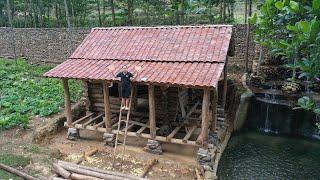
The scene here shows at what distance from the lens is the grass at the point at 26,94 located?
14.3 meters

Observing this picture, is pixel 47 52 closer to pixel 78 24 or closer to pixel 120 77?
pixel 78 24

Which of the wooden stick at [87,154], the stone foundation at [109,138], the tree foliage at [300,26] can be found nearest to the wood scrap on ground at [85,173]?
the wooden stick at [87,154]

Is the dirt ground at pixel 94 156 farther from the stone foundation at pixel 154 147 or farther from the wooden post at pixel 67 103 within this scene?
the wooden post at pixel 67 103

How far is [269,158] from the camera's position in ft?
41.6

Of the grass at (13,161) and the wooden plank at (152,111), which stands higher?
the wooden plank at (152,111)

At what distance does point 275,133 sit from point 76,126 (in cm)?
943

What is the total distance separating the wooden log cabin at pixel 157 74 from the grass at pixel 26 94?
7.73 feet

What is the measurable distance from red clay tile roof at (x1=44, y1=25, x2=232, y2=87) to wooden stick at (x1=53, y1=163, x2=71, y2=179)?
11.0 feet

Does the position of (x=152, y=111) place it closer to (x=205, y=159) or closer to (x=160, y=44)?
(x=205, y=159)

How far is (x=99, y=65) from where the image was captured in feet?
41.3

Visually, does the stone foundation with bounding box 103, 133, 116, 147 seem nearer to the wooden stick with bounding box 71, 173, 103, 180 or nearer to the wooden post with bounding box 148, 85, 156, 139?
the wooden post with bounding box 148, 85, 156, 139

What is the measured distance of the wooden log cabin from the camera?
10992 millimetres

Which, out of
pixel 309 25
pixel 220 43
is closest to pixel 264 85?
pixel 220 43

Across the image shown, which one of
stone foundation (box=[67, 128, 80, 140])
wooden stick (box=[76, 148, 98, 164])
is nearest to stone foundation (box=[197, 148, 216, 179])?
wooden stick (box=[76, 148, 98, 164])
